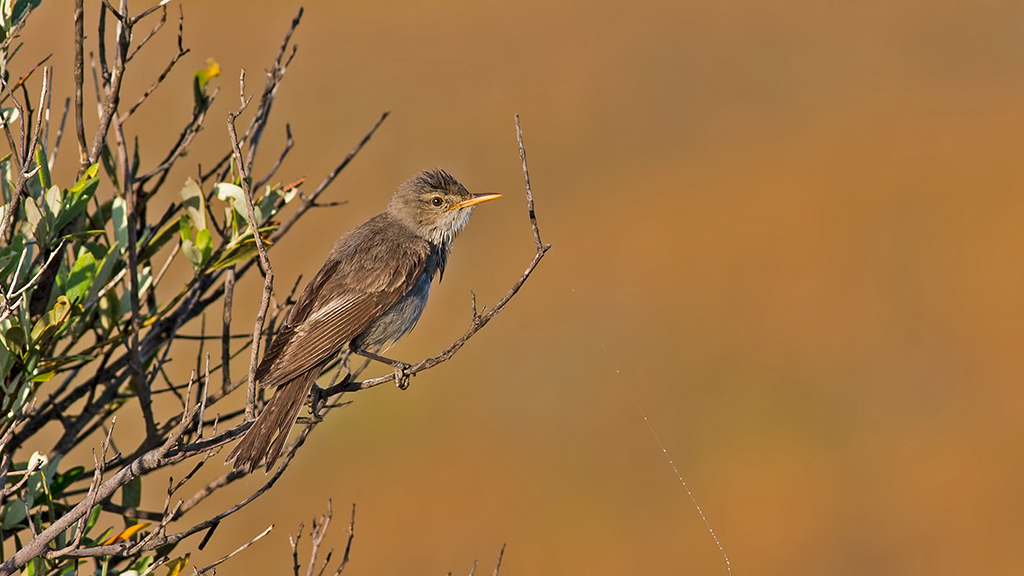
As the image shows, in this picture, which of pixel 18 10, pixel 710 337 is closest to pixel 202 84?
pixel 18 10

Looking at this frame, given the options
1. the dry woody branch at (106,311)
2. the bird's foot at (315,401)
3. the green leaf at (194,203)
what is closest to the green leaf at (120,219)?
the dry woody branch at (106,311)

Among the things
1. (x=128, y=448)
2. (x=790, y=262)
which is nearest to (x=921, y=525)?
(x=790, y=262)

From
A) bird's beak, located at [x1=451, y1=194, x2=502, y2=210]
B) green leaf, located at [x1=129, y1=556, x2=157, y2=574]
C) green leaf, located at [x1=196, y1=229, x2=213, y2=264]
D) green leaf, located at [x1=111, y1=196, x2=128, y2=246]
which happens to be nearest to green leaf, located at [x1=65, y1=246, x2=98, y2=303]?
green leaf, located at [x1=111, y1=196, x2=128, y2=246]

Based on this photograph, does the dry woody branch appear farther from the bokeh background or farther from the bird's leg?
the bokeh background

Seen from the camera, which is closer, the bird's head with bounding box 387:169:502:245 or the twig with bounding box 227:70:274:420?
the twig with bounding box 227:70:274:420

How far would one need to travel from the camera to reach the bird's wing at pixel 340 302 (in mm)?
4949

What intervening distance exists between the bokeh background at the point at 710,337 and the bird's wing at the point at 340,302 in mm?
10461

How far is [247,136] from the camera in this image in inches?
176

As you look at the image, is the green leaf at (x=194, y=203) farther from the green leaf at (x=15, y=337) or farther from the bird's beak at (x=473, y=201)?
the bird's beak at (x=473, y=201)

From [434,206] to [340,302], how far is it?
1.05m

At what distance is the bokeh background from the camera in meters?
17.3

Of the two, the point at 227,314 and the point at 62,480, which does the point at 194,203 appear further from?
the point at 62,480

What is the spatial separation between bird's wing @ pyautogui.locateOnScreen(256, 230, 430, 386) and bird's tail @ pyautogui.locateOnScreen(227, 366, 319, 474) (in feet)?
0.21

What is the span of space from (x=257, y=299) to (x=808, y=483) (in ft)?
46.3
